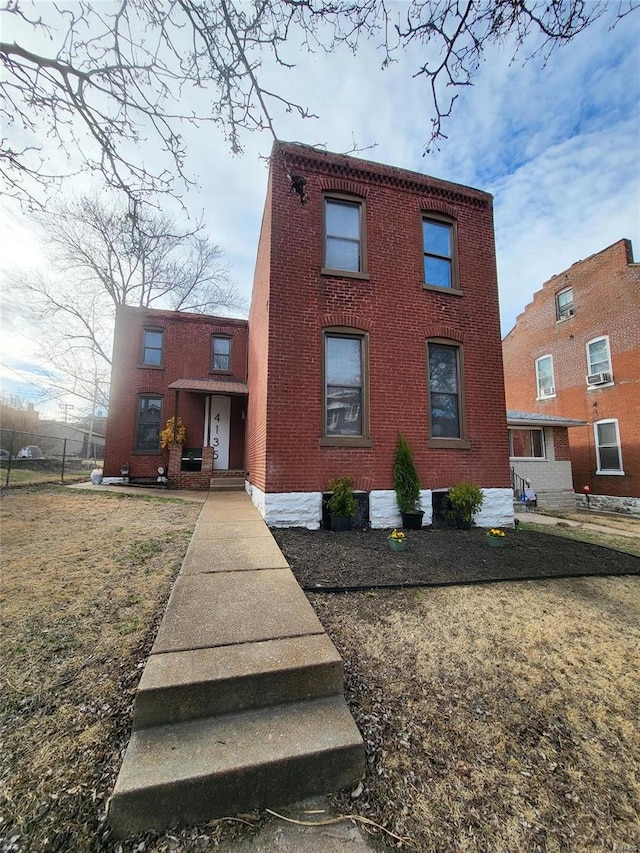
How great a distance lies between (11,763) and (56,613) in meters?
1.50

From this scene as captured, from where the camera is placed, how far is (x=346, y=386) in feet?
20.6

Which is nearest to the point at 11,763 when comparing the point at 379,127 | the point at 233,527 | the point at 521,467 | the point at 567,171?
the point at 233,527

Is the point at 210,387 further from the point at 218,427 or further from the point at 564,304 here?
the point at 564,304

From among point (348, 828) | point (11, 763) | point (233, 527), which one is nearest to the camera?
point (348, 828)

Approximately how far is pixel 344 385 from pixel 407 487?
209cm

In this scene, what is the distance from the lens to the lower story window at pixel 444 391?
6754 millimetres

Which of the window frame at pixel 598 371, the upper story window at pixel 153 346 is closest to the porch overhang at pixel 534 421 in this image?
the window frame at pixel 598 371

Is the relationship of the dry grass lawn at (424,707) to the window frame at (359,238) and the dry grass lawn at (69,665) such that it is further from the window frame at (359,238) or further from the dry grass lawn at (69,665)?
the window frame at (359,238)

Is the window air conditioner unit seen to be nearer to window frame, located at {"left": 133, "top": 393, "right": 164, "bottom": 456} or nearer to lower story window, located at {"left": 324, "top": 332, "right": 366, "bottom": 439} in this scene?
lower story window, located at {"left": 324, "top": 332, "right": 366, "bottom": 439}

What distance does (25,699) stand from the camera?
188 centimetres

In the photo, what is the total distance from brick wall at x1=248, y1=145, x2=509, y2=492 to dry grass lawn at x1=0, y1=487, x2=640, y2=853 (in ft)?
9.51

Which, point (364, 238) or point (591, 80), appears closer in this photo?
point (591, 80)

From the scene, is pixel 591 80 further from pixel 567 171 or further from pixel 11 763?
pixel 11 763

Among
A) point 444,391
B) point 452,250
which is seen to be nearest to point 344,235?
point 452,250
